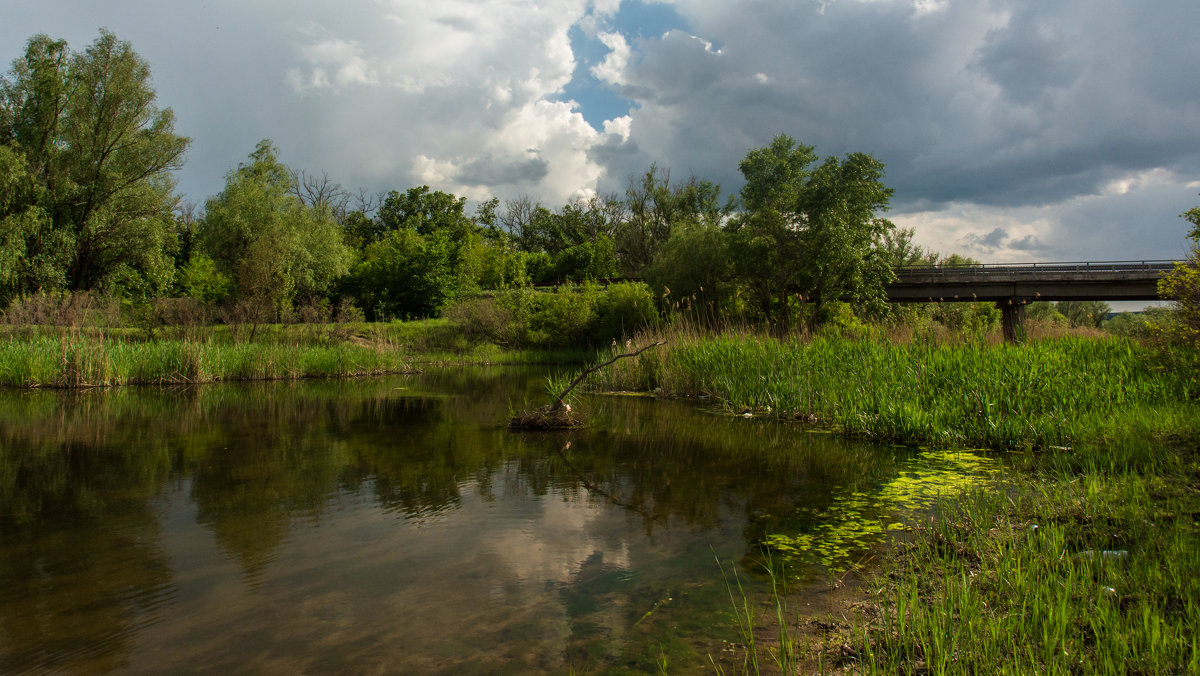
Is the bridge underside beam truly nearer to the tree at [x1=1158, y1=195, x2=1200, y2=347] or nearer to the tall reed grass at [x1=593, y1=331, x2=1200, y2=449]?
the tall reed grass at [x1=593, y1=331, x2=1200, y2=449]

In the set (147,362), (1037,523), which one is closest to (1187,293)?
(1037,523)

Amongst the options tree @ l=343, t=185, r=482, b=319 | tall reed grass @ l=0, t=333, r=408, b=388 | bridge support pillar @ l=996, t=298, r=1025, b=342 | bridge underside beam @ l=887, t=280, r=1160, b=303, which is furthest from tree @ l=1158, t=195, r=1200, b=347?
tree @ l=343, t=185, r=482, b=319

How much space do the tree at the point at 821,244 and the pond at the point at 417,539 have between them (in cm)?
1940

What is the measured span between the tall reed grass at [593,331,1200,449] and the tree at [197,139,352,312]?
87.6ft

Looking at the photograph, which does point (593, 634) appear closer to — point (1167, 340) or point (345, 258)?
point (1167, 340)

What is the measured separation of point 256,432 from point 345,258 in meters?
34.2

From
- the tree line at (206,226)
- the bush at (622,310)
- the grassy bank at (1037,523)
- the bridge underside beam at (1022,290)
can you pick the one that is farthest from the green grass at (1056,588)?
the bridge underside beam at (1022,290)

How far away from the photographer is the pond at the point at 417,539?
3559 millimetres

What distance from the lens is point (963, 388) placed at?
916 centimetres

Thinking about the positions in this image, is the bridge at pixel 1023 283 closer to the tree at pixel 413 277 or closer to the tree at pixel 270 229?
the tree at pixel 413 277

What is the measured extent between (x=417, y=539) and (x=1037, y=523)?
498 centimetres

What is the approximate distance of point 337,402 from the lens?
50.6 ft

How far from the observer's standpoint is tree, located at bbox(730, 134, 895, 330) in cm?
2808

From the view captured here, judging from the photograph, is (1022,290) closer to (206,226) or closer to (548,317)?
(548,317)
